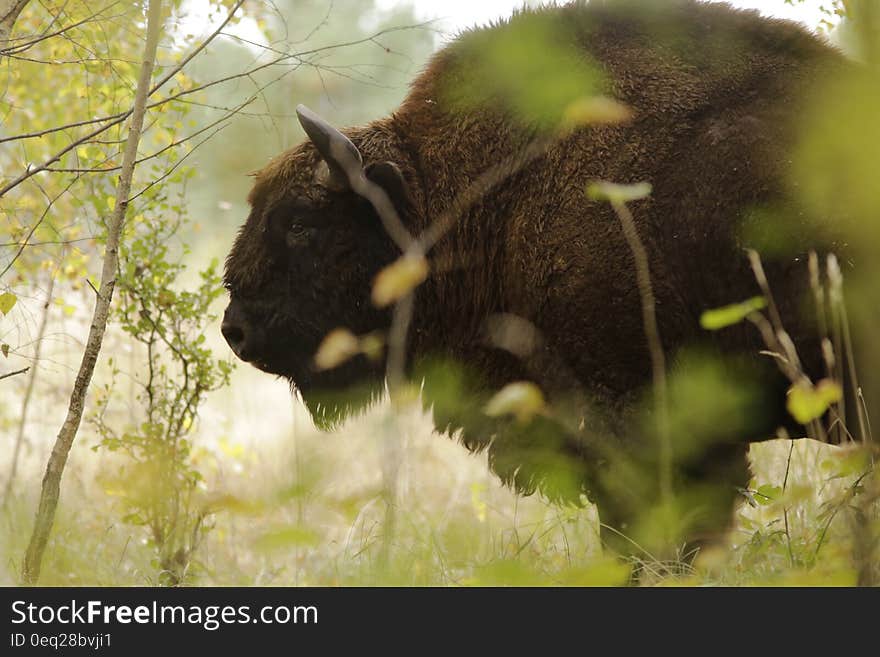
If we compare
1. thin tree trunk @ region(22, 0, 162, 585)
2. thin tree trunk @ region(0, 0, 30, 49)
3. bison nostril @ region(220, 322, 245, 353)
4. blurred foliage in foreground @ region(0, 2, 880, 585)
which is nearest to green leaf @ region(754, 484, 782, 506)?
blurred foliage in foreground @ region(0, 2, 880, 585)

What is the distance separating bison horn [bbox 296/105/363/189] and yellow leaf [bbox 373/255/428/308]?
444 millimetres

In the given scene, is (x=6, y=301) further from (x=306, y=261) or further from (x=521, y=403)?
(x=521, y=403)

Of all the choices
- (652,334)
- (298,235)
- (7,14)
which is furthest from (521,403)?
(7,14)

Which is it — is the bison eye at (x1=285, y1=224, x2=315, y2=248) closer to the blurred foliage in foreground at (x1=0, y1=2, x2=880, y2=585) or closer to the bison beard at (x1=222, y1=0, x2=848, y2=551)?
the bison beard at (x1=222, y1=0, x2=848, y2=551)

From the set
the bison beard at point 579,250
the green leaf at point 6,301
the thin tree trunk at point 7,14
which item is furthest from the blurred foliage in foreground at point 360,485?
the thin tree trunk at point 7,14

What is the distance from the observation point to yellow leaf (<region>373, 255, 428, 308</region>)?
4.33m

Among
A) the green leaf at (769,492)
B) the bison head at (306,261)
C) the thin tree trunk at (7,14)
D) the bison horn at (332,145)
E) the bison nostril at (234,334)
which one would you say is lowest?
the green leaf at (769,492)

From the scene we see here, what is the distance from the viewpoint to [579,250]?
161 inches

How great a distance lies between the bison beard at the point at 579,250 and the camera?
4039 mm

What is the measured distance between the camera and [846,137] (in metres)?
3.27

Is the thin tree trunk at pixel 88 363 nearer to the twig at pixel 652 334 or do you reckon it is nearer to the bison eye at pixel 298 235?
the bison eye at pixel 298 235

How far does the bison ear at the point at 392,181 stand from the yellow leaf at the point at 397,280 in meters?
0.24

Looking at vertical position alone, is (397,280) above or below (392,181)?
below

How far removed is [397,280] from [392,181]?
1.95 ft
